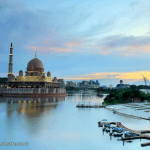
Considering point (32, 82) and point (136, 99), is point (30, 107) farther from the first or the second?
point (32, 82)

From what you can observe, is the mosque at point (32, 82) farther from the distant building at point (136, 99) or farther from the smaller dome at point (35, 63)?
the distant building at point (136, 99)

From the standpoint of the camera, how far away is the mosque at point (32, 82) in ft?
317

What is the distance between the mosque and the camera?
9650 centimetres

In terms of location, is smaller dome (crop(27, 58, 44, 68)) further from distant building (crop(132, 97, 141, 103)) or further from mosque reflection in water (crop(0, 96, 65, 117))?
distant building (crop(132, 97, 141, 103))

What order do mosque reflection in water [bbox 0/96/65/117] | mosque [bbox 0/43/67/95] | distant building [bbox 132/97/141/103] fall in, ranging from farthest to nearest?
mosque [bbox 0/43/67/95], distant building [bbox 132/97/141/103], mosque reflection in water [bbox 0/96/65/117]

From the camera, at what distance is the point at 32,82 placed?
330 ft

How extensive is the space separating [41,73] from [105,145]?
8734 cm

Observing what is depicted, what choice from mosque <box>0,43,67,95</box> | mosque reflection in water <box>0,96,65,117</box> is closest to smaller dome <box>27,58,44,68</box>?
mosque <box>0,43,67,95</box>

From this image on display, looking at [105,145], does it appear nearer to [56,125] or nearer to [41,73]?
[56,125]

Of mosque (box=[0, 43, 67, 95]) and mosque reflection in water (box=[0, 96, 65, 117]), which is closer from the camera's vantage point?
mosque reflection in water (box=[0, 96, 65, 117])

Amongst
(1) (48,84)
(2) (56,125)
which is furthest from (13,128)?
(1) (48,84)

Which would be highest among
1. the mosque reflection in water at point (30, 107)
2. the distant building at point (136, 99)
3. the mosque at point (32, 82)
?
the mosque at point (32, 82)

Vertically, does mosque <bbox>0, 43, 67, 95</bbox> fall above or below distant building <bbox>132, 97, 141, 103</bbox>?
above

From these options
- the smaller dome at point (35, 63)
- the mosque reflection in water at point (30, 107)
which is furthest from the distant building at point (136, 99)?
the smaller dome at point (35, 63)
